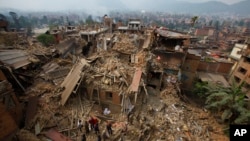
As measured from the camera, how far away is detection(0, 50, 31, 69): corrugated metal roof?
12914mm

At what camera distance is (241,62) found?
20469mm

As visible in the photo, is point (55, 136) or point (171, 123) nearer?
point (55, 136)

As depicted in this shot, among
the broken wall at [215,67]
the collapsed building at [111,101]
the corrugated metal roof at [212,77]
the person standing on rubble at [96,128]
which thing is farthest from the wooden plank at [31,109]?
the broken wall at [215,67]

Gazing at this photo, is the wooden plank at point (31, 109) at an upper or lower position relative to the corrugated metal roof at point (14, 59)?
lower

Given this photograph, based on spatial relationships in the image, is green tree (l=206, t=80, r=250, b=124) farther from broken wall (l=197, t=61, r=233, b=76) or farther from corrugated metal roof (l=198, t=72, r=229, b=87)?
broken wall (l=197, t=61, r=233, b=76)

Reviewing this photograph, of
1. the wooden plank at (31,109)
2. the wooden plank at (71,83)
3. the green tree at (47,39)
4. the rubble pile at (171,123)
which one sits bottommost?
the rubble pile at (171,123)

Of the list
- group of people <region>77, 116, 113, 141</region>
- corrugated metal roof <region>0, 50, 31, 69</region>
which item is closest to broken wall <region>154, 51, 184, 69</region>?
group of people <region>77, 116, 113, 141</region>

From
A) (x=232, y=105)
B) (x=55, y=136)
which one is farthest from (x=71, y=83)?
(x=232, y=105)

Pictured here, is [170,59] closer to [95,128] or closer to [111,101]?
[111,101]

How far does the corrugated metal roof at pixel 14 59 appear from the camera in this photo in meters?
12.9

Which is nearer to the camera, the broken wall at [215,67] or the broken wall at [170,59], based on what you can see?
the broken wall at [170,59]

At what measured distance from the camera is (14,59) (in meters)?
13.8

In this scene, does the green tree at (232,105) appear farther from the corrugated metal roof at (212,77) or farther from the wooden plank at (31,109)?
the wooden plank at (31,109)

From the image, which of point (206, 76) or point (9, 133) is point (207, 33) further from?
point (9, 133)
